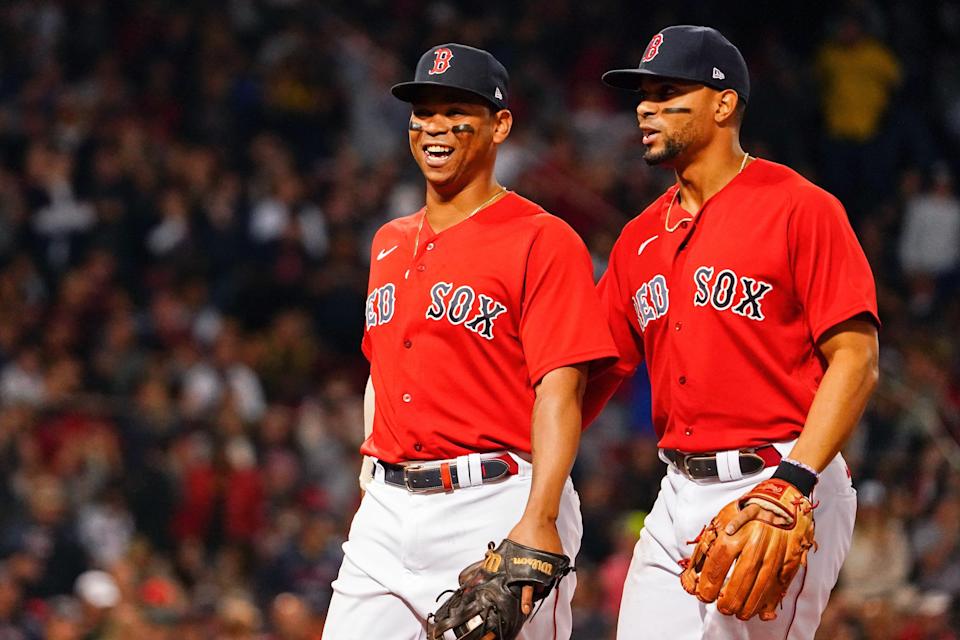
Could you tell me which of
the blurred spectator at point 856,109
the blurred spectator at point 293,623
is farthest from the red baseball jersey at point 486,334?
the blurred spectator at point 856,109

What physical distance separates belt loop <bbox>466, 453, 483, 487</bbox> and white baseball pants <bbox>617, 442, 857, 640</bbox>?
1.68 feet

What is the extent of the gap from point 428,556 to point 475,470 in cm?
27

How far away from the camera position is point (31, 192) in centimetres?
1191

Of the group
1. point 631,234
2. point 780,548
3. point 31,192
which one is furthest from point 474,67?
point 31,192

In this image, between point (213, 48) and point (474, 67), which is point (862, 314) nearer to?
point (474, 67)

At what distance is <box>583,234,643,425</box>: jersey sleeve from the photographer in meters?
4.57

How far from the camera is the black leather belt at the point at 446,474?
14.1ft

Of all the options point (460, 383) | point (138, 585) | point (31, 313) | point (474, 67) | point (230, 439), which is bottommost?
point (138, 585)

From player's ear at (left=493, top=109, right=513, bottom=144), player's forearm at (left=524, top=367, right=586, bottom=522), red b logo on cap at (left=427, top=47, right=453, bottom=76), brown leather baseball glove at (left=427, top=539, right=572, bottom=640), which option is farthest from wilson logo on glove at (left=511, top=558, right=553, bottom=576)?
red b logo on cap at (left=427, top=47, right=453, bottom=76)

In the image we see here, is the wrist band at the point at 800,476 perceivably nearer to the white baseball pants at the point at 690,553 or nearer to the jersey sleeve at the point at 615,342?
the white baseball pants at the point at 690,553

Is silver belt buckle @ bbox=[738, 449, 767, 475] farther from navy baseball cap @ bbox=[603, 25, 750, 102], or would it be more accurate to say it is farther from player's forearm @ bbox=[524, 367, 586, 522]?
navy baseball cap @ bbox=[603, 25, 750, 102]

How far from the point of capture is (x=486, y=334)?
14.3 ft

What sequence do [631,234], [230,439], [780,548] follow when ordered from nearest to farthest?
[780,548], [631,234], [230,439]

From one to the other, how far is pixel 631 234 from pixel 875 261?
8236 mm
